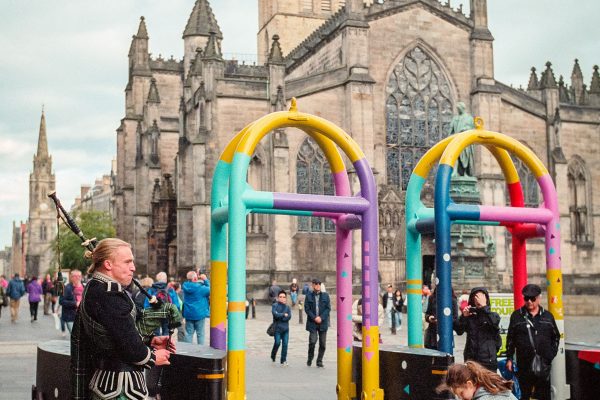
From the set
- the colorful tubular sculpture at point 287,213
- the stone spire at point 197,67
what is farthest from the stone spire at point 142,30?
the colorful tubular sculpture at point 287,213

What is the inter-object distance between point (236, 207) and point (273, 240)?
26.9m

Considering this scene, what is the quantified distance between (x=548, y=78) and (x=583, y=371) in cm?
3311

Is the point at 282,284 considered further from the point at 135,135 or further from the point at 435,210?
the point at 435,210

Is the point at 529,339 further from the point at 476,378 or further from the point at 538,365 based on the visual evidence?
the point at 476,378

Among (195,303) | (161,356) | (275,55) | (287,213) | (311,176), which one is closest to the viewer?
(161,356)

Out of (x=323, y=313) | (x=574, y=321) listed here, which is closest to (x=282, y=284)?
(x=574, y=321)

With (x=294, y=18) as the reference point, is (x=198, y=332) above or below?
below

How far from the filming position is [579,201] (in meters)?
39.7

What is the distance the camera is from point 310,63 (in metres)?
41.3

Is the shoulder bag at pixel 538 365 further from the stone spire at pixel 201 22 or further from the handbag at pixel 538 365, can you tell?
the stone spire at pixel 201 22

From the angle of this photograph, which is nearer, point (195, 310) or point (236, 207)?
point (236, 207)

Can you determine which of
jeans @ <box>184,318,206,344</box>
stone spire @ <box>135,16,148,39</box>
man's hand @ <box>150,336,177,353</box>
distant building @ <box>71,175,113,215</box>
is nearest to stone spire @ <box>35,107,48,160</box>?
distant building @ <box>71,175,113,215</box>

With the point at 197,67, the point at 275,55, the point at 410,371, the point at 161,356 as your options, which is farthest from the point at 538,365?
the point at 197,67

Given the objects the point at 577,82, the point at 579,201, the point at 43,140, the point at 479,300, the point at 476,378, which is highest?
the point at 43,140
